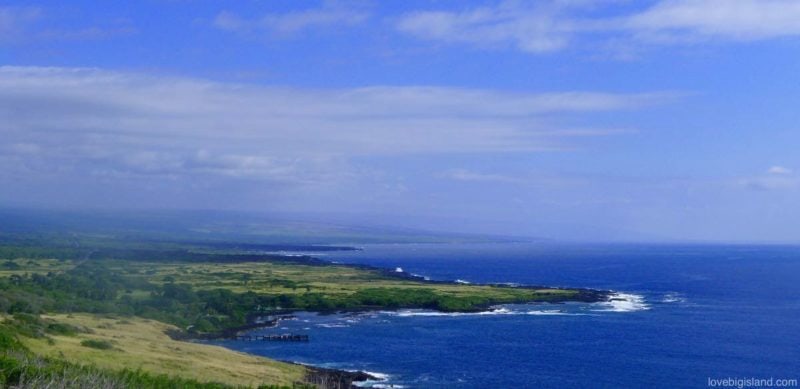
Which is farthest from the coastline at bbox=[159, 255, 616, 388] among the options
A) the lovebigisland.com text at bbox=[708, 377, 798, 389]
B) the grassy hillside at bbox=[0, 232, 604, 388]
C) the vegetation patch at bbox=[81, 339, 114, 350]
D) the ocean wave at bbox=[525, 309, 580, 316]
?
the lovebigisland.com text at bbox=[708, 377, 798, 389]

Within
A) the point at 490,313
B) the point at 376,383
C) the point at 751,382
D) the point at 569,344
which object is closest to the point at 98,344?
the point at 376,383

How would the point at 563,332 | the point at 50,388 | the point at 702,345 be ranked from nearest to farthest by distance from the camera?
the point at 50,388 → the point at 702,345 → the point at 563,332

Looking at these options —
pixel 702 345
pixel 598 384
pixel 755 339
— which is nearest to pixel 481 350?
pixel 598 384

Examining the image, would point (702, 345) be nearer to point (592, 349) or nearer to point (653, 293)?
point (592, 349)

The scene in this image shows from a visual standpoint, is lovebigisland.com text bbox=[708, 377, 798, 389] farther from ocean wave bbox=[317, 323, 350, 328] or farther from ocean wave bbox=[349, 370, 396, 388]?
ocean wave bbox=[317, 323, 350, 328]

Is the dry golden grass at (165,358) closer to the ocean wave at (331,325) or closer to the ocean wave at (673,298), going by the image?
the ocean wave at (331,325)

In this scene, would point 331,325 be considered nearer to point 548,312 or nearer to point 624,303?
point 548,312
